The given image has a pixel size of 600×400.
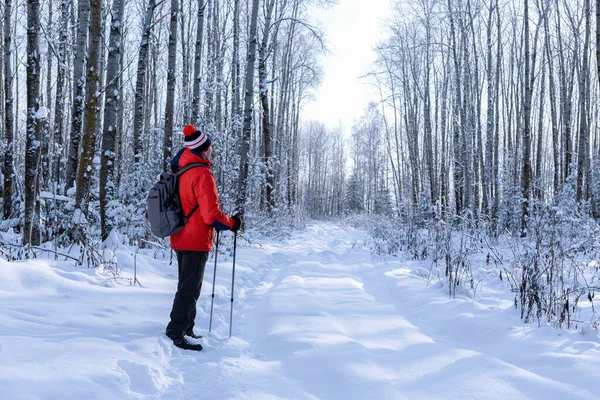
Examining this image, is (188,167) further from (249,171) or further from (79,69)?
(249,171)

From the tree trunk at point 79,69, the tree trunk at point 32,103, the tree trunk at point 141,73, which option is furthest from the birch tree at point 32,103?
the tree trunk at point 141,73

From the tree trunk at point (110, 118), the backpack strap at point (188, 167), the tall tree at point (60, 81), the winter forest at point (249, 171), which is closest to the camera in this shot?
the backpack strap at point (188, 167)

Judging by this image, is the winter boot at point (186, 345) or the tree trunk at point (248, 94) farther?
the tree trunk at point (248, 94)

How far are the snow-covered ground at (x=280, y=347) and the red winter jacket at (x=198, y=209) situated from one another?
2.76ft

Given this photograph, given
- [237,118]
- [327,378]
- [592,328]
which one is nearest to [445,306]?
[592,328]

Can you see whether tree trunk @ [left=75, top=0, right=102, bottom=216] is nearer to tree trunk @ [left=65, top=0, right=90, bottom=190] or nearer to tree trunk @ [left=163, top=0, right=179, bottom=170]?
tree trunk @ [left=65, top=0, right=90, bottom=190]

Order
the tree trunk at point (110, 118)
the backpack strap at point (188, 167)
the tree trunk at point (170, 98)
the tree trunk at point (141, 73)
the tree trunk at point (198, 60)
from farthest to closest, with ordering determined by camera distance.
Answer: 1. the tree trunk at point (198, 60)
2. the tree trunk at point (170, 98)
3. the tree trunk at point (141, 73)
4. the tree trunk at point (110, 118)
5. the backpack strap at point (188, 167)

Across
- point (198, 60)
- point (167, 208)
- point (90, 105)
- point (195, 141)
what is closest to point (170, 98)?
point (198, 60)

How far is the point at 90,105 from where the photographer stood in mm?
Answer: 6293

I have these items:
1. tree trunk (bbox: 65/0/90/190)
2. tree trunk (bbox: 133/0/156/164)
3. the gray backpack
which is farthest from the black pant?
tree trunk (bbox: 133/0/156/164)

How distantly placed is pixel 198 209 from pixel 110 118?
15.6 feet

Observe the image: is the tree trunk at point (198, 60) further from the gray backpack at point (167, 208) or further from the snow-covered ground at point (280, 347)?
the gray backpack at point (167, 208)

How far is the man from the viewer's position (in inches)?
131

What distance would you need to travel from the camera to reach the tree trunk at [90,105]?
20.3 ft
